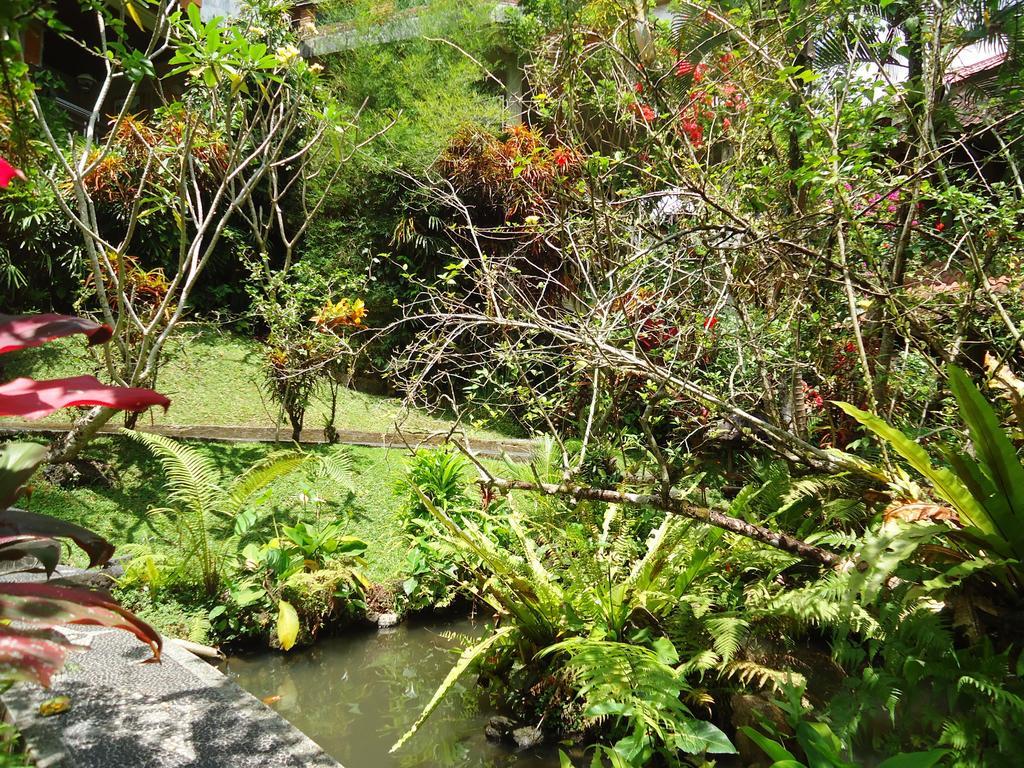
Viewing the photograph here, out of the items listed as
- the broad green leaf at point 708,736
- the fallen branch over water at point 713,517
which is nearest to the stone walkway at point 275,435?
the fallen branch over water at point 713,517

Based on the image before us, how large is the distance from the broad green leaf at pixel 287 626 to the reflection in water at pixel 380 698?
0.20 m

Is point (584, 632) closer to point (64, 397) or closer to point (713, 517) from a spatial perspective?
point (713, 517)

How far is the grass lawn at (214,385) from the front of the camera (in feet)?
22.3

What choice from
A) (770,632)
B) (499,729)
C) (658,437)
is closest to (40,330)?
(499,729)

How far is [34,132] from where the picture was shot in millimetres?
5746

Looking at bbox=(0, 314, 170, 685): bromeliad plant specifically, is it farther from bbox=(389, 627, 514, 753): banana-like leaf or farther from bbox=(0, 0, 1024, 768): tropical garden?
bbox=(389, 627, 514, 753): banana-like leaf

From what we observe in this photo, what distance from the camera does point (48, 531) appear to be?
1.78 meters

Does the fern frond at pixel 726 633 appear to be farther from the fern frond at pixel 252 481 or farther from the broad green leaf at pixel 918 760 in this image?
the fern frond at pixel 252 481

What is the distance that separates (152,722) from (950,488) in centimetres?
305

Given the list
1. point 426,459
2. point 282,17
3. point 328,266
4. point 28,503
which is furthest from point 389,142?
point 28,503

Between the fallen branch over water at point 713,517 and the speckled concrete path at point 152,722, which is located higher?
the fallen branch over water at point 713,517

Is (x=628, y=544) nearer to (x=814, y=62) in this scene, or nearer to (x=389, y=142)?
(x=814, y=62)

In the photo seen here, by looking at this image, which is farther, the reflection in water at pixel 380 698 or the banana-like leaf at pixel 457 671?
the reflection in water at pixel 380 698

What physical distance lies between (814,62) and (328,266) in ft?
21.1
